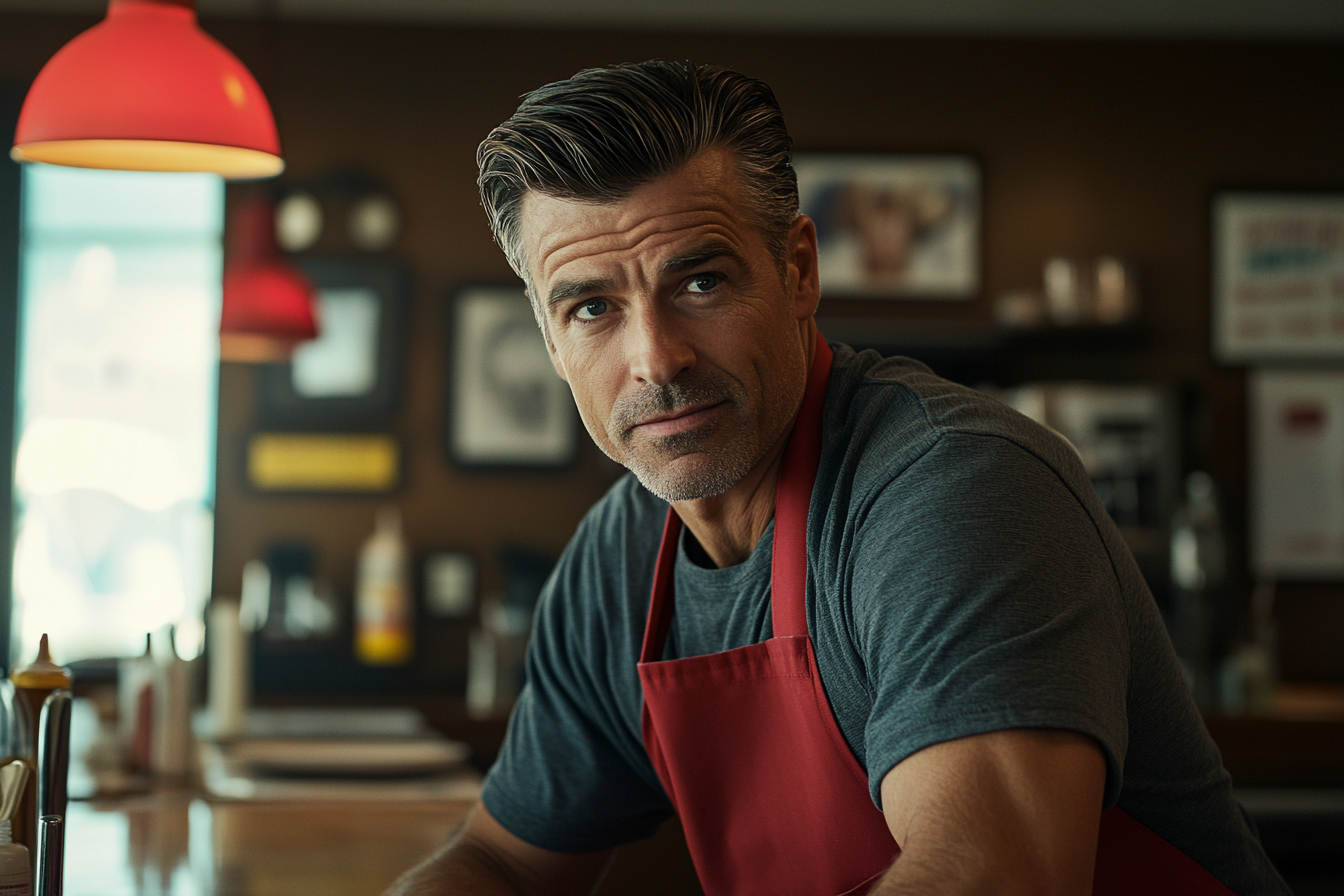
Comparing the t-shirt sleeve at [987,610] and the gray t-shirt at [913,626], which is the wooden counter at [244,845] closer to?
the gray t-shirt at [913,626]

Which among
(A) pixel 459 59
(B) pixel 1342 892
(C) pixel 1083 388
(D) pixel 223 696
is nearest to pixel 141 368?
(A) pixel 459 59

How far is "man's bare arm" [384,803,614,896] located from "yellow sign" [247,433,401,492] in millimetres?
2918

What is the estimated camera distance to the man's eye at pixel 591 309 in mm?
1224

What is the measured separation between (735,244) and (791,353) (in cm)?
12

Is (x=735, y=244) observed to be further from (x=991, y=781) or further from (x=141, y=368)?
(x=141, y=368)

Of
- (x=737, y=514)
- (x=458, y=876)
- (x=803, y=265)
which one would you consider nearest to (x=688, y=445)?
(x=737, y=514)

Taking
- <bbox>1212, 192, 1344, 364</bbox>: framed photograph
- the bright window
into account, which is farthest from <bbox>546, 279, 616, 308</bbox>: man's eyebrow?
<bbox>1212, 192, 1344, 364</bbox>: framed photograph

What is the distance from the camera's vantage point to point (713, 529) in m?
1.33

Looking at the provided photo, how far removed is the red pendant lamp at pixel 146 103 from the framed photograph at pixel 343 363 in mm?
2404

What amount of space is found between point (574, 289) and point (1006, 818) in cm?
60

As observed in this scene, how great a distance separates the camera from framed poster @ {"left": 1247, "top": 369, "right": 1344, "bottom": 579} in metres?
4.40

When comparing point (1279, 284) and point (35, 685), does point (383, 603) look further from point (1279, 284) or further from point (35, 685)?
point (1279, 284)

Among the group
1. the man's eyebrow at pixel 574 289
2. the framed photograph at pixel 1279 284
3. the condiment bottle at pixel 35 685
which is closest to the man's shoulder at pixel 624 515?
the man's eyebrow at pixel 574 289

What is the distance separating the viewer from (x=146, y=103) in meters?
1.76
